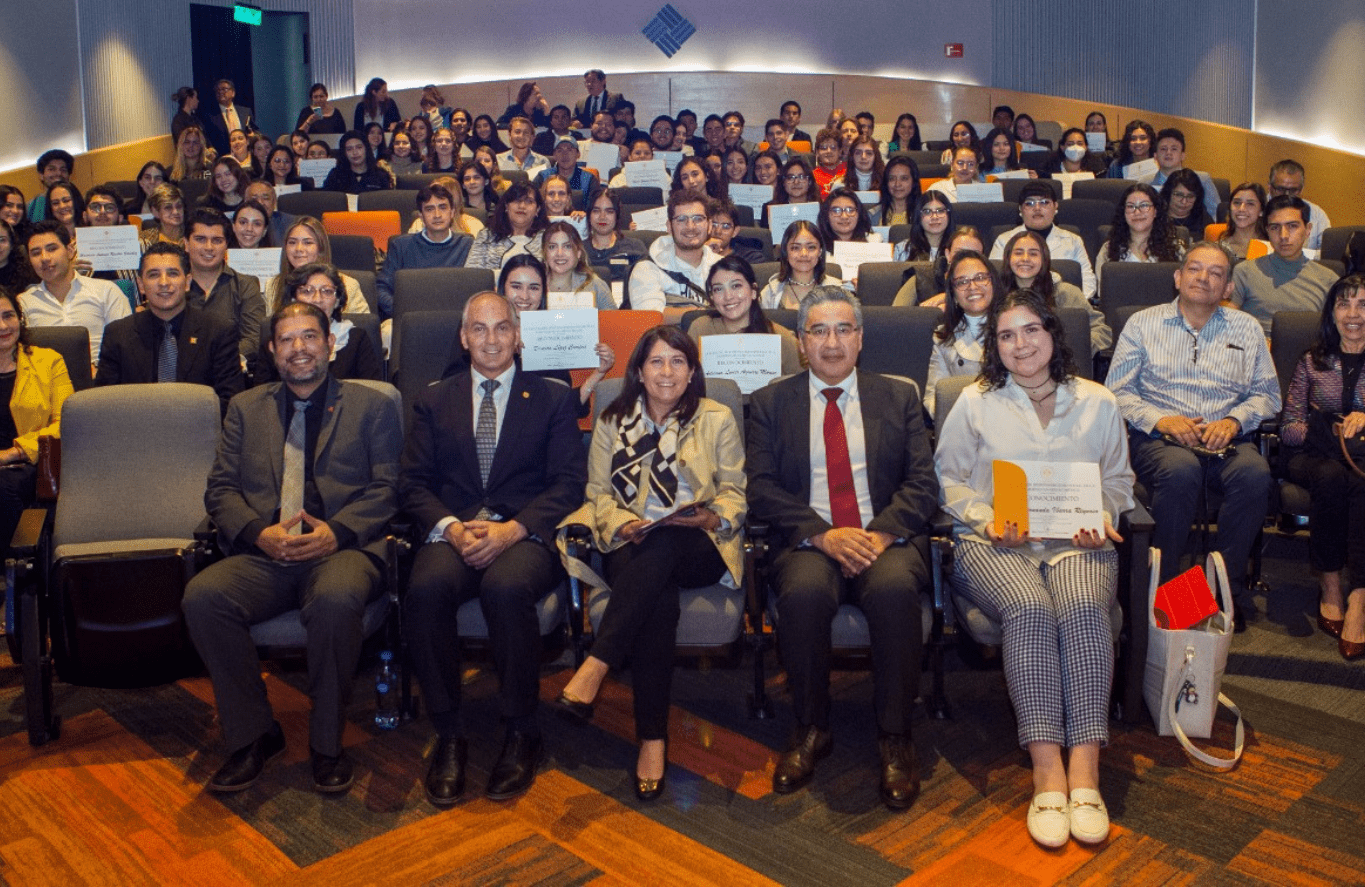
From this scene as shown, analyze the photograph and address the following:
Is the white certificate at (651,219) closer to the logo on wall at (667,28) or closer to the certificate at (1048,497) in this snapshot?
the certificate at (1048,497)

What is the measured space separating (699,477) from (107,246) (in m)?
4.10

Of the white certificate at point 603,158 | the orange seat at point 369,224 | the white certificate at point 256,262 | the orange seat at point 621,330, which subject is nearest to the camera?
the orange seat at point 621,330

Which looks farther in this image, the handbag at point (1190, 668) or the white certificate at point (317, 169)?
the white certificate at point (317, 169)

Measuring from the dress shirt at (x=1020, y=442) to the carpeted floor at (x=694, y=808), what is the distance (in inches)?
26.5

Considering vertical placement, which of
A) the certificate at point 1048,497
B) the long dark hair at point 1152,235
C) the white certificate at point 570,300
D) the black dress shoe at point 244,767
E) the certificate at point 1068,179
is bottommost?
the black dress shoe at point 244,767

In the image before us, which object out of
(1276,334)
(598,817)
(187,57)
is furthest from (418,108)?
(598,817)

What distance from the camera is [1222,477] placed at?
13.5ft

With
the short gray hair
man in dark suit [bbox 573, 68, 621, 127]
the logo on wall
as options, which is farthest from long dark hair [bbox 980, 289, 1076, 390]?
the logo on wall

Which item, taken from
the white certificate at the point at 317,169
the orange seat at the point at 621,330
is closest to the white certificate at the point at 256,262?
the orange seat at the point at 621,330

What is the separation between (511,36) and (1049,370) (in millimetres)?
13168

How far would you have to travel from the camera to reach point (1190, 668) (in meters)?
3.26

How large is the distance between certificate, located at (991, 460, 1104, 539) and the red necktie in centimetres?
43

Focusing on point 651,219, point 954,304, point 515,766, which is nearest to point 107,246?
point 651,219

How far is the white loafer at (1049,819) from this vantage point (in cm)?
282
